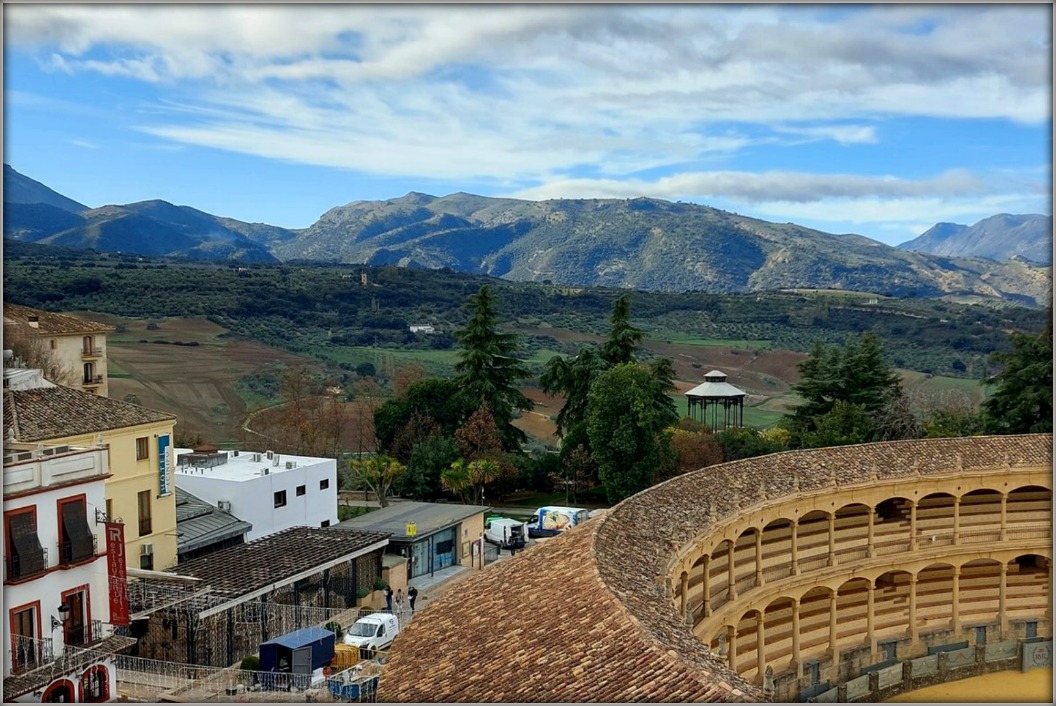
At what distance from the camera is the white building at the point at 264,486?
35750mm

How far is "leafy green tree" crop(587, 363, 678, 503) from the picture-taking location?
44.4 m

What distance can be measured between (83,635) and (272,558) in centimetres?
1106

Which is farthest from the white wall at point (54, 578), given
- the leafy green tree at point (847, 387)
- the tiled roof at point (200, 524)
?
the leafy green tree at point (847, 387)

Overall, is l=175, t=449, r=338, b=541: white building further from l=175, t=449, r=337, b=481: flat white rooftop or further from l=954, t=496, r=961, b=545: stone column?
l=954, t=496, r=961, b=545: stone column

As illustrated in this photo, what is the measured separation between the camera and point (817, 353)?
2094 inches

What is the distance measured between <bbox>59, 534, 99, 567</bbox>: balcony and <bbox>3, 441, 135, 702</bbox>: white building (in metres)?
0.02

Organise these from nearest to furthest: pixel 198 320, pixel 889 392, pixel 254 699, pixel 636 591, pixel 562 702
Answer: pixel 562 702, pixel 636 591, pixel 254 699, pixel 889 392, pixel 198 320

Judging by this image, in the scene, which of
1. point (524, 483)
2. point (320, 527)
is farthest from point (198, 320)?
point (320, 527)

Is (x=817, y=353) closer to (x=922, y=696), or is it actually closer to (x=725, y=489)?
(x=922, y=696)

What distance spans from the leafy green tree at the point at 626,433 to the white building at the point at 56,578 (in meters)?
26.3

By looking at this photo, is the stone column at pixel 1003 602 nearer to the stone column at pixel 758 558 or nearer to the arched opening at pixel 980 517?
the arched opening at pixel 980 517

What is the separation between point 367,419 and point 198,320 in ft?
114

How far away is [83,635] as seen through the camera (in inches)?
822

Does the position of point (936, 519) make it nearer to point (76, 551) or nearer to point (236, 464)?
point (236, 464)
